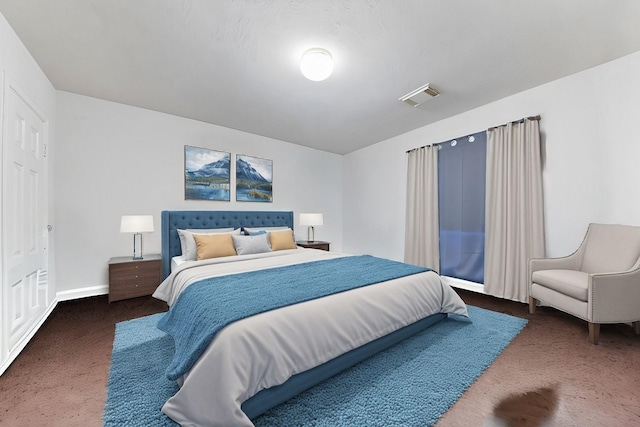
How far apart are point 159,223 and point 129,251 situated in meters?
0.53

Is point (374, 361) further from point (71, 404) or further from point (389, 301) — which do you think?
point (71, 404)

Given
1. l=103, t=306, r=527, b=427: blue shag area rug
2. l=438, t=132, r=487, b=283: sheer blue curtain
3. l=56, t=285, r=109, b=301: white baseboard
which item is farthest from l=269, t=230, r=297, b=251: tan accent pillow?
l=438, t=132, r=487, b=283: sheer blue curtain

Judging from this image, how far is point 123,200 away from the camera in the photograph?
3533 millimetres

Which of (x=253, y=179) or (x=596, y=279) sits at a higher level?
(x=253, y=179)

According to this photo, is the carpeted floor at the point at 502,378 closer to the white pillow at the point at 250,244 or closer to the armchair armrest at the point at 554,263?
the armchair armrest at the point at 554,263

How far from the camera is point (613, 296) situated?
7.00 feet

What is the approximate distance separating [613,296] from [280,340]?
278 centimetres

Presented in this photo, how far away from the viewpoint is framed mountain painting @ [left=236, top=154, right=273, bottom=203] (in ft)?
14.7

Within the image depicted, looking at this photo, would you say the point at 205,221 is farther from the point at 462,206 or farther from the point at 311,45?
the point at 462,206

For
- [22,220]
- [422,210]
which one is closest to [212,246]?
[22,220]

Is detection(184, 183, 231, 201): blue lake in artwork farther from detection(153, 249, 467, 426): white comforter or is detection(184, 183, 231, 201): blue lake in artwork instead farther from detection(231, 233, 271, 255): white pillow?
detection(153, 249, 467, 426): white comforter

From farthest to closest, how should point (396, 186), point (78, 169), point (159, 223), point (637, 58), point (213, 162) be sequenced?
point (396, 186), point (213, 162), point (159, 223), point (78, 169), point (637, 58)

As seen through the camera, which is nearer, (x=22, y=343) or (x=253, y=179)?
(x=22, y=343)

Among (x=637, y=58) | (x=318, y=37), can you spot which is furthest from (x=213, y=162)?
(x=637, y=58)
